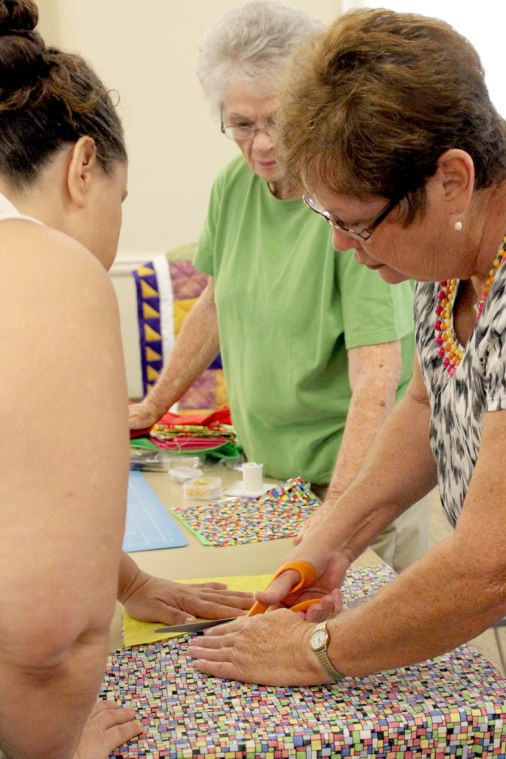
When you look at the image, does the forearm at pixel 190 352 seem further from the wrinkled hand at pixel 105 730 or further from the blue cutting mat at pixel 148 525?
the wrinkled hand at pixel 105 730

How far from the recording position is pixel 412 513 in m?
2.04

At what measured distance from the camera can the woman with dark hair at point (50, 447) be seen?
0.80 m

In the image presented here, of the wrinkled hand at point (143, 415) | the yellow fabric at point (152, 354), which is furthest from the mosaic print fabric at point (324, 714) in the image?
the yellow fabric at point (152, 354)

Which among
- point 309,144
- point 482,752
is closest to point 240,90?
point 309,144

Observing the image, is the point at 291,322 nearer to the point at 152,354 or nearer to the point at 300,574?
the point at 300,574

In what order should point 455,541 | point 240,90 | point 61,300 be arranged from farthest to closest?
point 240,90 → point 455,541 → point 61,300

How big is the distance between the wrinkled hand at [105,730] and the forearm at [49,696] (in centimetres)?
11

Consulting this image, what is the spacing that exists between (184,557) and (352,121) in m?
0.89

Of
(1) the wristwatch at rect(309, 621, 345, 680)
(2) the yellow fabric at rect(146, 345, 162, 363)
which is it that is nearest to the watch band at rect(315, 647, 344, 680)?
(1) the wristwatch at rect(309, 621, 345, 680)

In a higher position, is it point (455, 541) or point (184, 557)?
point (455, 541)

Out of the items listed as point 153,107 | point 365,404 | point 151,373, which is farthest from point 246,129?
point 153,107

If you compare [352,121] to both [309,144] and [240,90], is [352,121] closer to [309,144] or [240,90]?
[309,144]

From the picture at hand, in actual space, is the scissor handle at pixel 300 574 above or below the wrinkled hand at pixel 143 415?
above

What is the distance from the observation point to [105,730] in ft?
3.55
